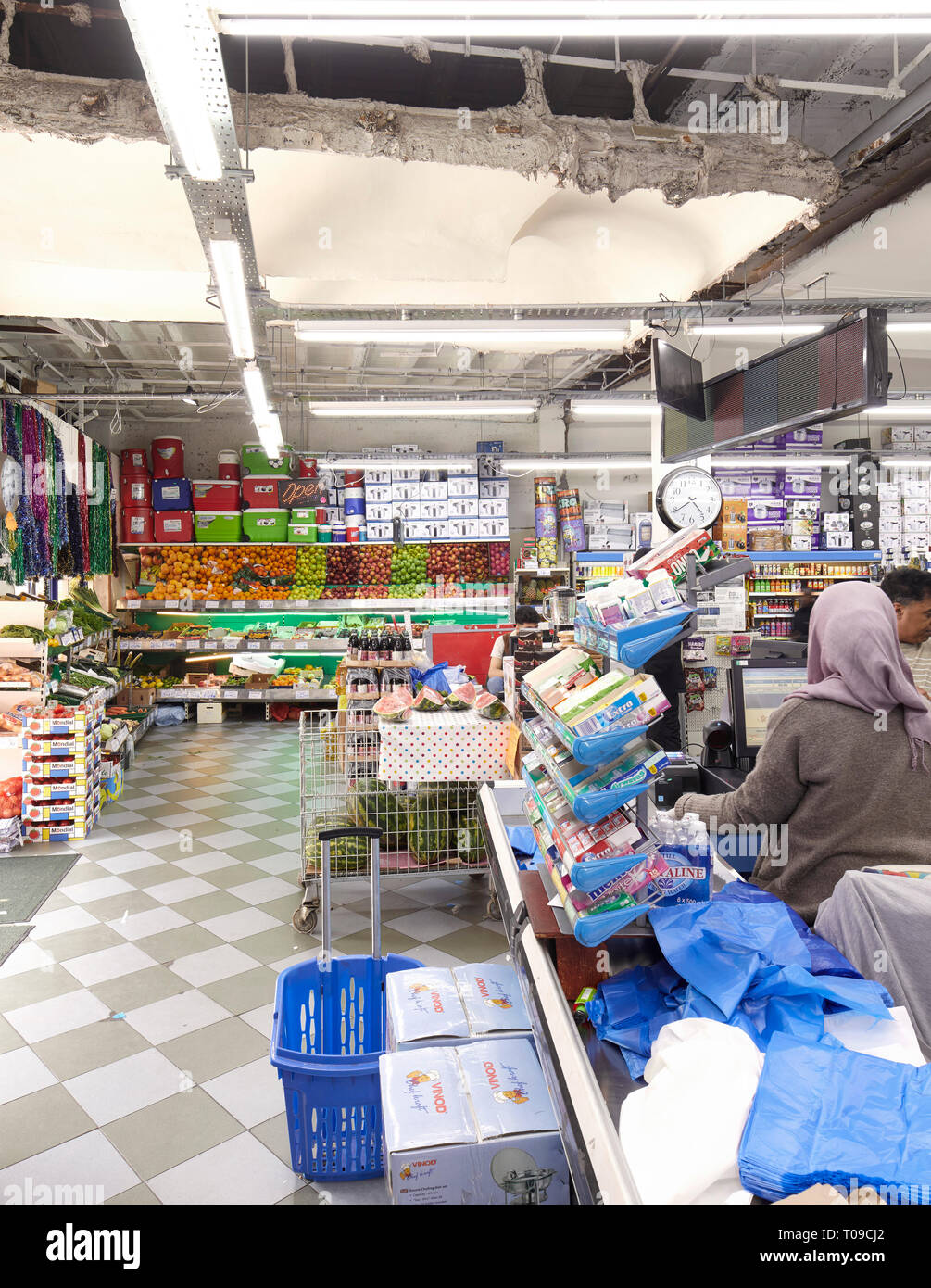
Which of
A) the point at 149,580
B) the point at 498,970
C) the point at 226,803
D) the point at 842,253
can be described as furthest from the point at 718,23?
the point at 149,580

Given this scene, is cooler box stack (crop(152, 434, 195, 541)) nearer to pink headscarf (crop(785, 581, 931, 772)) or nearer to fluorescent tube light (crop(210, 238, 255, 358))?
fluorescent tube light (crop(210, 238, 255, 358))

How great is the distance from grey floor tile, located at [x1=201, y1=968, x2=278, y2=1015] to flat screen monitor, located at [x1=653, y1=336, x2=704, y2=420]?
5.00m

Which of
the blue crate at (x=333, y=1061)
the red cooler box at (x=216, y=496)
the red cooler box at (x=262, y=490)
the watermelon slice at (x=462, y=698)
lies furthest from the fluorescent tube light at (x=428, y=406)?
the blue crate at (x=333, y=1061)

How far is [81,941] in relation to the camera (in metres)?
4.43

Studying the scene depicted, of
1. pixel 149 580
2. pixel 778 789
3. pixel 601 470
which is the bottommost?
pixel 778 789

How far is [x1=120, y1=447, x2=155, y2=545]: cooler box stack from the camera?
37.9ft

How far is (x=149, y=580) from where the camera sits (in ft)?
39.3

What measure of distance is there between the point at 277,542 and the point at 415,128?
748cm

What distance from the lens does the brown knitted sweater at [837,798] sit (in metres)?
2.25

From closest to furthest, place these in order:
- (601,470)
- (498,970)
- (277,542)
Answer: (498,970) < (277,542) < (601,470)

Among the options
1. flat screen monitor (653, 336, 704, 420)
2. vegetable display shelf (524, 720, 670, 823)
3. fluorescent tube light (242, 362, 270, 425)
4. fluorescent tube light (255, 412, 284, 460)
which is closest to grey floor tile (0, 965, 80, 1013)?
vegetable display shelf (524, 720, 670, 823)

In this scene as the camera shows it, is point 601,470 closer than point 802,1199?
No

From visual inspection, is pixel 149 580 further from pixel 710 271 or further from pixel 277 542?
pixel 710 271

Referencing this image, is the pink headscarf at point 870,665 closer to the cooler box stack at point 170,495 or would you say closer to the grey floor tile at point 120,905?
the grey floor tile at point 120,905
